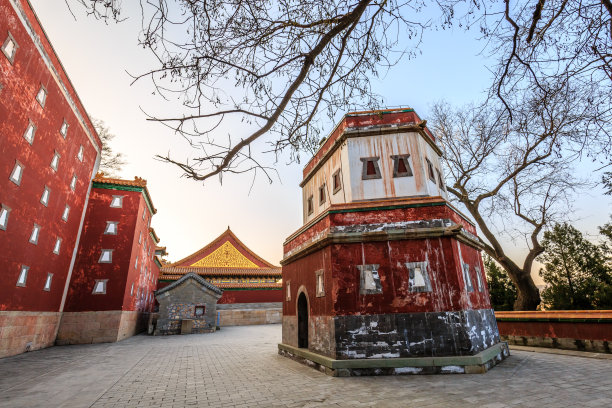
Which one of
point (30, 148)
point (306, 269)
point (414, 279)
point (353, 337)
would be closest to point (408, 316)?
point (414, 279)

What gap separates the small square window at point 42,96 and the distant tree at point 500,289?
80.2 ft

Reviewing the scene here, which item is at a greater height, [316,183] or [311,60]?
[316,183]

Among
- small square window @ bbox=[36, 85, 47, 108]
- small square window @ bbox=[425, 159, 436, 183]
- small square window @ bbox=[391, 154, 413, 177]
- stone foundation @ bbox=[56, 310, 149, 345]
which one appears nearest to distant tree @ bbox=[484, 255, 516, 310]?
small square window @ bbox=[425, 159, 436, 183]

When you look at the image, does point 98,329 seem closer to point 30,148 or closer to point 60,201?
point 60,201

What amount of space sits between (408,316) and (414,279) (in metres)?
0.84

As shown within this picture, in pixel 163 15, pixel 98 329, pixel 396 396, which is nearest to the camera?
pixel 163 15

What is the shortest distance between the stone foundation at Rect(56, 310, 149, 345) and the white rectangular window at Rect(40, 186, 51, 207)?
17.7ft

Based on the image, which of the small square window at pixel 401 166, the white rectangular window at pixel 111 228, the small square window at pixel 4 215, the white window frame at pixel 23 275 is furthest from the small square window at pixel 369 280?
the white rectangular window at pixel 111 228

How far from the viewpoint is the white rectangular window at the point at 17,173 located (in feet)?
28.1

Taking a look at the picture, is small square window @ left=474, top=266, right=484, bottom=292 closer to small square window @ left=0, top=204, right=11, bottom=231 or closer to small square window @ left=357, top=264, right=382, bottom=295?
small square window @ left=357, top=264, right=382, bottom=295

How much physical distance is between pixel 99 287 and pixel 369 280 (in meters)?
13.0

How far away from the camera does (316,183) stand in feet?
37.4

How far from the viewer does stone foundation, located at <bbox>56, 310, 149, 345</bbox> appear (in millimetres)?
12312

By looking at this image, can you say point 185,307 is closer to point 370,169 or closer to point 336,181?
point 336,181
